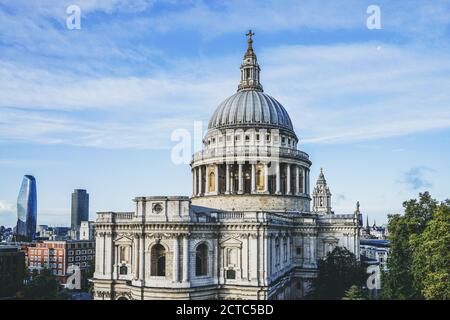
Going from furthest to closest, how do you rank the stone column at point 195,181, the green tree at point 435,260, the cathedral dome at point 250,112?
the stone column at point 195,181, the cathedral dome at point 250,112, the green tree at point 435,260

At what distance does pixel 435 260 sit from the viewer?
38.0 m

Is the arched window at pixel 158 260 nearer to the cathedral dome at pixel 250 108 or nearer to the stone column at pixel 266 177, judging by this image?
the stone column at pixel 266 177

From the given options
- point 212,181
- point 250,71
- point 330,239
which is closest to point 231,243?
point 212,181

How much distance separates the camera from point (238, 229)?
47.2m

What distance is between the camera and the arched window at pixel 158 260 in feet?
151

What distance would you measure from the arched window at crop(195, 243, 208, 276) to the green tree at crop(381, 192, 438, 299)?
56.8 ft

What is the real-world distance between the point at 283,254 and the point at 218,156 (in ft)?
52.8

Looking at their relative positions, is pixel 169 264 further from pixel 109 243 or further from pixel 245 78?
pixel 245 78

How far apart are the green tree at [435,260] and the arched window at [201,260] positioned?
19.0 m

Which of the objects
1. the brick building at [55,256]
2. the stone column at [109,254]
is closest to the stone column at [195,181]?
the stone column at [109,254]

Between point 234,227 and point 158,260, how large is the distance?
313 inches

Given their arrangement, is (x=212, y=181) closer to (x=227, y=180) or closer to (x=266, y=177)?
(x=227, y=180)

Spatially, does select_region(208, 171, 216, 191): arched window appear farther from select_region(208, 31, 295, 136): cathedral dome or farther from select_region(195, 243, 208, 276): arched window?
select_region(195, 243, 208, 276): arched window
